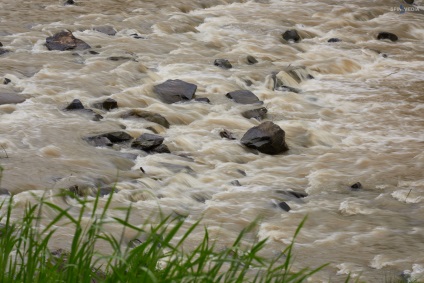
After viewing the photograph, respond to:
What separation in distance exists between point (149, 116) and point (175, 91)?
1.12 metres

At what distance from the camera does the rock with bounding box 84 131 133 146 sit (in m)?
8.75

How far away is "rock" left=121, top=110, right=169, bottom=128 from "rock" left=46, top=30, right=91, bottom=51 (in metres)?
2.87

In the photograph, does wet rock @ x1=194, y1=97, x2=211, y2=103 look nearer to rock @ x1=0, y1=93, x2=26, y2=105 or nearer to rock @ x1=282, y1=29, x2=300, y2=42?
rock @ x1=0, y1=93, x2=26, y2=105

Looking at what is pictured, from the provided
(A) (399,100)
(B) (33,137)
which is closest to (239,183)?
(B) (33,137)

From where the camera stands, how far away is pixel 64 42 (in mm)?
12508

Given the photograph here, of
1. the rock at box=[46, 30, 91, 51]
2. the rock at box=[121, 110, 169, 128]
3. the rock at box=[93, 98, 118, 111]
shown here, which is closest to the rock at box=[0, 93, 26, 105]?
the rock at box=[93, 98, 118, 111]

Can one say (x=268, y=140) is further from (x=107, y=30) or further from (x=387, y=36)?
(x=387, y=36)

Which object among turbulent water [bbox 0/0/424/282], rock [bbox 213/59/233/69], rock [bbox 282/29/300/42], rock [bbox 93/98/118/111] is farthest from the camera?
rock [bbox 282/29/300/42]

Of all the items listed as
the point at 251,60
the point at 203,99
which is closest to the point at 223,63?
the point at 251,60

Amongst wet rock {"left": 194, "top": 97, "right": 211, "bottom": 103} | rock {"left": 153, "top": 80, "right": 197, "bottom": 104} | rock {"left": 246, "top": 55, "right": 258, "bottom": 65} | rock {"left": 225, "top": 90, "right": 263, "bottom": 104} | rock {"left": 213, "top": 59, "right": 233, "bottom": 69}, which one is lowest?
rock {"left": 246, "top": 55, "right": 258, "bottom": 65}

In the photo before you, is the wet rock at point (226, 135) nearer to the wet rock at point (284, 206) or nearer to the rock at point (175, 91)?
the rock at point (175, 91)

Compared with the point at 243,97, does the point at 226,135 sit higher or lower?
higher

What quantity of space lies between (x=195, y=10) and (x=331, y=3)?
296cm

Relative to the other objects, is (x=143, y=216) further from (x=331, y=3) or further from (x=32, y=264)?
(x=331, y=3)
